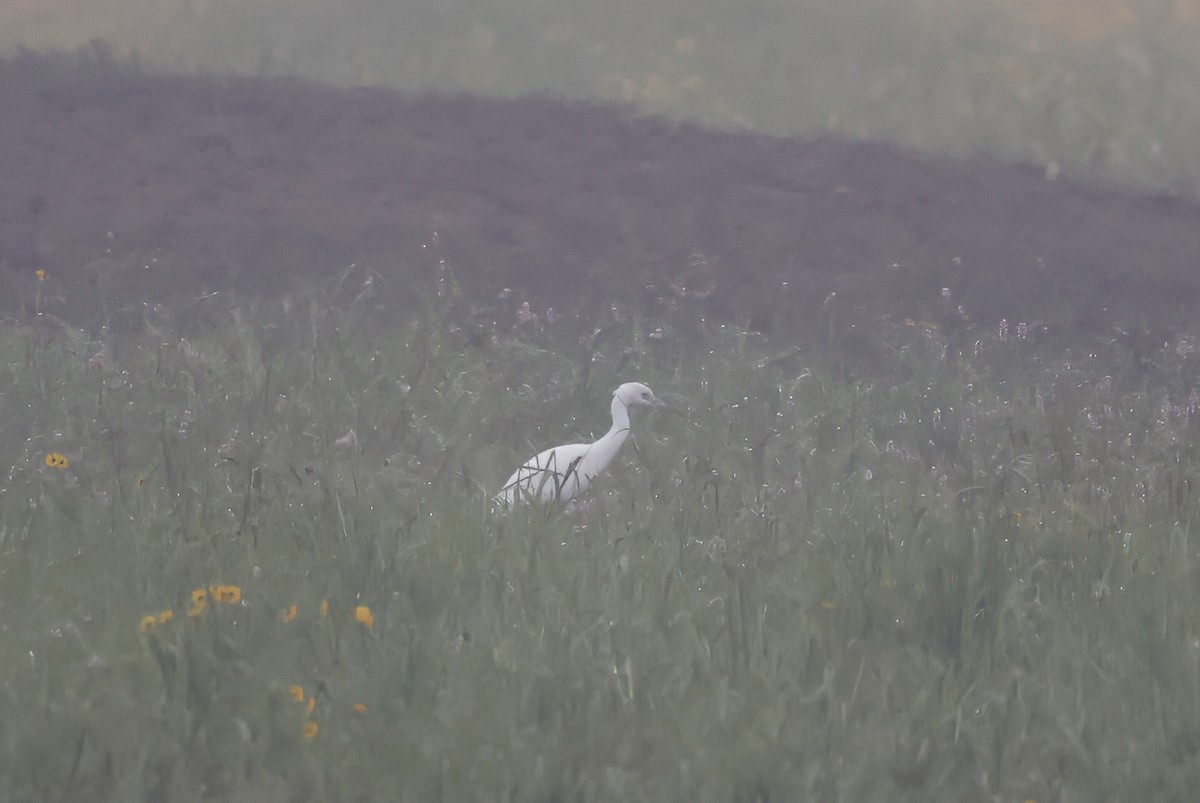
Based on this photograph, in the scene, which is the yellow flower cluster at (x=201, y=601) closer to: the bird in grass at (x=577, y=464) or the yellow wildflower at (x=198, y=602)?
the yellow wildflower at (x=198, y=602)

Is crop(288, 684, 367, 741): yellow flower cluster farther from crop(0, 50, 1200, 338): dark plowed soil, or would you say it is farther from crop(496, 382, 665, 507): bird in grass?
crop(0, 50, 1200, 338): dark plowed soil

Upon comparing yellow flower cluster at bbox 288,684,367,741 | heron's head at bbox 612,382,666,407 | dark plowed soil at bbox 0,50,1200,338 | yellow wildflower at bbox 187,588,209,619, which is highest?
dark plowed soil at bbox 0,50,1200,338

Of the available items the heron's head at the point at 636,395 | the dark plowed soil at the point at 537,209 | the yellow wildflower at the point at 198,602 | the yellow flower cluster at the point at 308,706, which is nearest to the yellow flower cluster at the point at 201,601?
the yellow wildflower at the point at 198,602

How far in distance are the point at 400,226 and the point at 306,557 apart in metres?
5.02

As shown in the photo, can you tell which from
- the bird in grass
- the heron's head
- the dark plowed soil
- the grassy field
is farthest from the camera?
the dark plowed soil

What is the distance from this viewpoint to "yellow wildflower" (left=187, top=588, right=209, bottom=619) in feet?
9.46

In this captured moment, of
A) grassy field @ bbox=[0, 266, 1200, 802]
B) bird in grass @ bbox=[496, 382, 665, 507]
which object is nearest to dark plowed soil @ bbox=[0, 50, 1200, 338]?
grassy field @ bbox=[0, 266, 1200, 802]

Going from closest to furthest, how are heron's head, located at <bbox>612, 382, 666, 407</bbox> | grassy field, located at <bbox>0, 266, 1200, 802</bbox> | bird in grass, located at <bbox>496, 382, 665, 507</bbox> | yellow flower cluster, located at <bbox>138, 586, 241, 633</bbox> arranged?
grassy field, located at <bbox>0, 266, 1200, 802</bbox> < yellow flower cluster, located at <bbox>138, 586, 241, 633</bbox> < bird in grass, located at <bbox>496, 382, 665, 507</bbox> < heron's head, located at <bbox>612, 382, 666, 407</bbox>

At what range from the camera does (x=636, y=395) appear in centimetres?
523

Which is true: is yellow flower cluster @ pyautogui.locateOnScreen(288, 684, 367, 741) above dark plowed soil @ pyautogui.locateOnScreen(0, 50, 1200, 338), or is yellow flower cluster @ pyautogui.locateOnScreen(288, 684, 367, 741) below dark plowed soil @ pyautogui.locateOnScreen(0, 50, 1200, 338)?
below

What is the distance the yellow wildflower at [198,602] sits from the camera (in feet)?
9.46

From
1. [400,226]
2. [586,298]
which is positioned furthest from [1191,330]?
[400,226]

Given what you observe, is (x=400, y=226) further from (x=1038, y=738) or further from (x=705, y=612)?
(x=1038, y=738)

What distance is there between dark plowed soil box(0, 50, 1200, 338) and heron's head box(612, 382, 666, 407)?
7.25 ft
